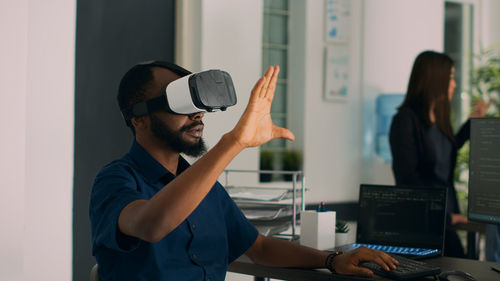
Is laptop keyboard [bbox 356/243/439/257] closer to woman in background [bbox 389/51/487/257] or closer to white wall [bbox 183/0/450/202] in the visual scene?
woman in background [bbox 389/51/487/257]

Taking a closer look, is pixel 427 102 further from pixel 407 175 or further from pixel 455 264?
pixel 455 264

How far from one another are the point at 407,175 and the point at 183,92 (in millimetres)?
1664

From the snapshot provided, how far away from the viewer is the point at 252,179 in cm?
325

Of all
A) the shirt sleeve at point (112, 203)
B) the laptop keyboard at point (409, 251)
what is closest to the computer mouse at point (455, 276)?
the laptop keyboard at point (409, 251)

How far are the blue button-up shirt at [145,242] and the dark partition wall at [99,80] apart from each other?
119 centimetres

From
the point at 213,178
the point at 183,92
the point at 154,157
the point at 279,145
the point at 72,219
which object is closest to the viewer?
the point at 213,178

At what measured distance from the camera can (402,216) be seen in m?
1.97

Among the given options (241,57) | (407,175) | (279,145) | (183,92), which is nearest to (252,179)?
(241,57)

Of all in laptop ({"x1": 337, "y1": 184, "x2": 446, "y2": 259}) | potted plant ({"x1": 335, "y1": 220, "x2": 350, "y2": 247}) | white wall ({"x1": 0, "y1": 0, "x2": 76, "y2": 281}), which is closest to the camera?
laptop ({"x1": 337, "y1": 184, "x2": 446, "y2": 259})

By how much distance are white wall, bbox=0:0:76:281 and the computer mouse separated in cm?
164

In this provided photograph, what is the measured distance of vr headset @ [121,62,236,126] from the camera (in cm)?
133

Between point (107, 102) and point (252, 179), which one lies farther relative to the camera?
point (252, 179)

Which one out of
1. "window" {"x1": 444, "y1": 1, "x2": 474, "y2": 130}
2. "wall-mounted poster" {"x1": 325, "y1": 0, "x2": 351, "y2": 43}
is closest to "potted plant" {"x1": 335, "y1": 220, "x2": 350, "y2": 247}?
"wall-mounted poster" {"x1": 325, "y1": 0, "x2": 351, "y2": 43}

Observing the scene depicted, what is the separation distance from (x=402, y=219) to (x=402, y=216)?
0.01 m
